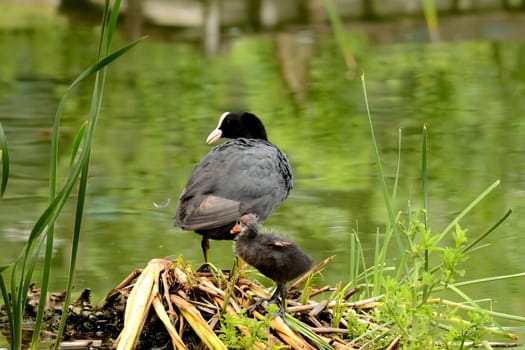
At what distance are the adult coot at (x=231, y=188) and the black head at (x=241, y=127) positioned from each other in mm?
361

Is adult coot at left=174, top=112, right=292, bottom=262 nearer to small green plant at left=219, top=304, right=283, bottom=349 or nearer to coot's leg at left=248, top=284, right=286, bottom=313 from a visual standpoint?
coot's leg at left=248, top=284, right=286, bottom=313

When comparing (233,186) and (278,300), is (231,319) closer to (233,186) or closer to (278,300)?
(278,300)

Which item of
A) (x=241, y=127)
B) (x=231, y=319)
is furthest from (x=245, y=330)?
(x=241, y=127)

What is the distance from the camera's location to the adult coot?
4.35 metres

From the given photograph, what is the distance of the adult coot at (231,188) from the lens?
14.3 feet

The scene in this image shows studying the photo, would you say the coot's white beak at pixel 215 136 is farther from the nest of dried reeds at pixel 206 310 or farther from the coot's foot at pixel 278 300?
the coot's foot at pixel 278 300

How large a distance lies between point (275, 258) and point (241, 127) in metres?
2.01

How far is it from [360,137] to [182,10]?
427 cm

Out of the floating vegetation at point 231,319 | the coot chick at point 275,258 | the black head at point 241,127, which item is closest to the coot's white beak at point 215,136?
the black head at point 241,127

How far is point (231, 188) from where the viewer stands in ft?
14.9

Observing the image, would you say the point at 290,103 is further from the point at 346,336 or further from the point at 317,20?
the point at 346,336

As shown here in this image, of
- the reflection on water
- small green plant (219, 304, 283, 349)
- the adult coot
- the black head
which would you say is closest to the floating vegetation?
small green plant (219, 304, 283, 349)

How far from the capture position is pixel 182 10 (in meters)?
11.7

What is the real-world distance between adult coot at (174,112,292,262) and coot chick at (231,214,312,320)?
71cm
